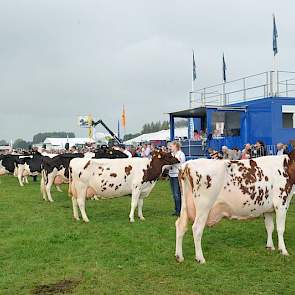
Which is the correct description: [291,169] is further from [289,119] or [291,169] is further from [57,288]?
[289,119]

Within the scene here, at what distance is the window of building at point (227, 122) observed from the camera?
82.1 ft

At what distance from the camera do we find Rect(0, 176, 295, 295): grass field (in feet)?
21.7

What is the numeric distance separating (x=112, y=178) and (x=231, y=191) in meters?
5.05

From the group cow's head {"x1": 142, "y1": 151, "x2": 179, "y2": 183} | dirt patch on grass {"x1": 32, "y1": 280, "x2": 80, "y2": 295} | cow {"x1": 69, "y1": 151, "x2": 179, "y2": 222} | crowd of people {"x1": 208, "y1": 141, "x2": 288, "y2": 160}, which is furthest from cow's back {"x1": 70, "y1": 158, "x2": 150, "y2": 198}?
crowd of people {"x1": 208, "y1": 141, "x2": 288, "y2": 160}

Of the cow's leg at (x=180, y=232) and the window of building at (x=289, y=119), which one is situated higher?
the window of building at (x=289, y=119)

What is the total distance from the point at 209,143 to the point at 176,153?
1177 centimetres

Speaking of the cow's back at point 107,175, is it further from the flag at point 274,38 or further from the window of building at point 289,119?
the flag at point 274,38

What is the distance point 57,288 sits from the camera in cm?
654

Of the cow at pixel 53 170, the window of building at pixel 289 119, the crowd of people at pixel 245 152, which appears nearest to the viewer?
the crowd of people at pixel 245 152

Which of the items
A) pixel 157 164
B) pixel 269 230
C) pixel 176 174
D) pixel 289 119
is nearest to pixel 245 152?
pixel 176 174

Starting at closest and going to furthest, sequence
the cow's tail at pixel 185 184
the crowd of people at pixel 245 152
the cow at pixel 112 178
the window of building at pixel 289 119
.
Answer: the cow's tail at pixel 185 184, the cow at pixel 112 178, the crowd of people at pixel 245 152, the window of building at pixel 289 119

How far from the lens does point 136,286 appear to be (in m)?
6.61

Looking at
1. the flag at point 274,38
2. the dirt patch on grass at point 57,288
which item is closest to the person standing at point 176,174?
the dirt patch on grass at point 57,288

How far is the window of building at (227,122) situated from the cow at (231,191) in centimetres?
1629
